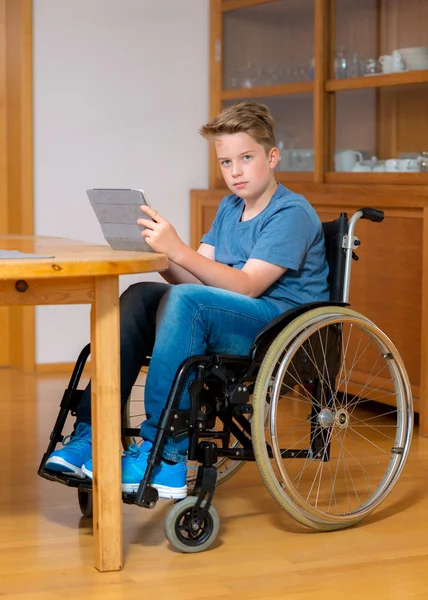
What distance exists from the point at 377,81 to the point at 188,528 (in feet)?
6.81

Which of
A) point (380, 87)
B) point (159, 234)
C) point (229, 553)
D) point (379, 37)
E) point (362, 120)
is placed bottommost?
point (229, 553)

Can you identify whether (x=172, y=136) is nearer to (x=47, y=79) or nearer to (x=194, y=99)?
(x=194, y=99)

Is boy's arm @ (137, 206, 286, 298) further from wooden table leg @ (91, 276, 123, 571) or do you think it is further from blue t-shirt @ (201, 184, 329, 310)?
wooden table leg @ (91, 276, 123, 571)

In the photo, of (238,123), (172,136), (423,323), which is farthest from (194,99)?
(238,123)

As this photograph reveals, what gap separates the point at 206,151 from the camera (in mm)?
4945

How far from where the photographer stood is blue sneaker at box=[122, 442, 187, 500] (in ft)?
7.47

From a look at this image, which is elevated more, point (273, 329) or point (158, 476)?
point (273, 329)

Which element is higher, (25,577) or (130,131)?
(130,131)

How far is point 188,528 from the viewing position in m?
2.33

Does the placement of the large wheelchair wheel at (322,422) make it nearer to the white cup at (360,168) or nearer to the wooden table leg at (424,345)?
the wooden table leg at (424,345)

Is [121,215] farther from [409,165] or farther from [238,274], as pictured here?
[409,165]

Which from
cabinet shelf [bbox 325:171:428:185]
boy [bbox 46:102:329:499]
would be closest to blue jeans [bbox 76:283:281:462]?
boy [bbox 46:102:329:499]

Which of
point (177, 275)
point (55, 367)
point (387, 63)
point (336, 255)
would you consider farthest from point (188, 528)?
point (55, 367)

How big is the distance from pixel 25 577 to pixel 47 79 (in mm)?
2860
